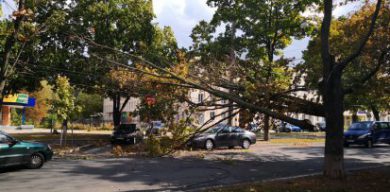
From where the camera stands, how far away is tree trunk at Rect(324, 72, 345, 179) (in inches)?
439

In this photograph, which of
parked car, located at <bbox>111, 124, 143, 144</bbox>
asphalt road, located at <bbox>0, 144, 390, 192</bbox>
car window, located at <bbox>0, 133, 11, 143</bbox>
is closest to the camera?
asphalt road, located at <bbox>0, 144, 390, 192</bbox>

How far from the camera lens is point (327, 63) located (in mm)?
11578

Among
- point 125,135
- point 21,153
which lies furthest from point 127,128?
point 21,153

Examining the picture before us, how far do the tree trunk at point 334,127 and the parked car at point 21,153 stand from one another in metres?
9.44

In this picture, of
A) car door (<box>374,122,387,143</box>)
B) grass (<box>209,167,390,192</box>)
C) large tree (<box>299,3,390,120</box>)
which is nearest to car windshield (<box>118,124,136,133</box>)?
car door (<box>374,122,387,143</box>)

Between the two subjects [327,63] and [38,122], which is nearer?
[327,63]

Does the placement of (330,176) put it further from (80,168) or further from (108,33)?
(108,33)

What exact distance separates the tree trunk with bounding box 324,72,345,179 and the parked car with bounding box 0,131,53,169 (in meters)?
9.44

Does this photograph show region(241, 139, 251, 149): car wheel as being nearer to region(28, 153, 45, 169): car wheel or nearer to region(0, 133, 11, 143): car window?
region(28, 153, 45, 169): car wheel

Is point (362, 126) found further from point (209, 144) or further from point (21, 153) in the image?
point (21, 153)

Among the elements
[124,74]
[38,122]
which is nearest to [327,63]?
[124,74]

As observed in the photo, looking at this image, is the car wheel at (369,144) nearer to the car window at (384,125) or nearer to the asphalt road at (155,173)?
the car window at (384,125)

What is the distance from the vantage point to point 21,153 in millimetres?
14469

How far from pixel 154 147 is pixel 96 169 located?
15.5ft
